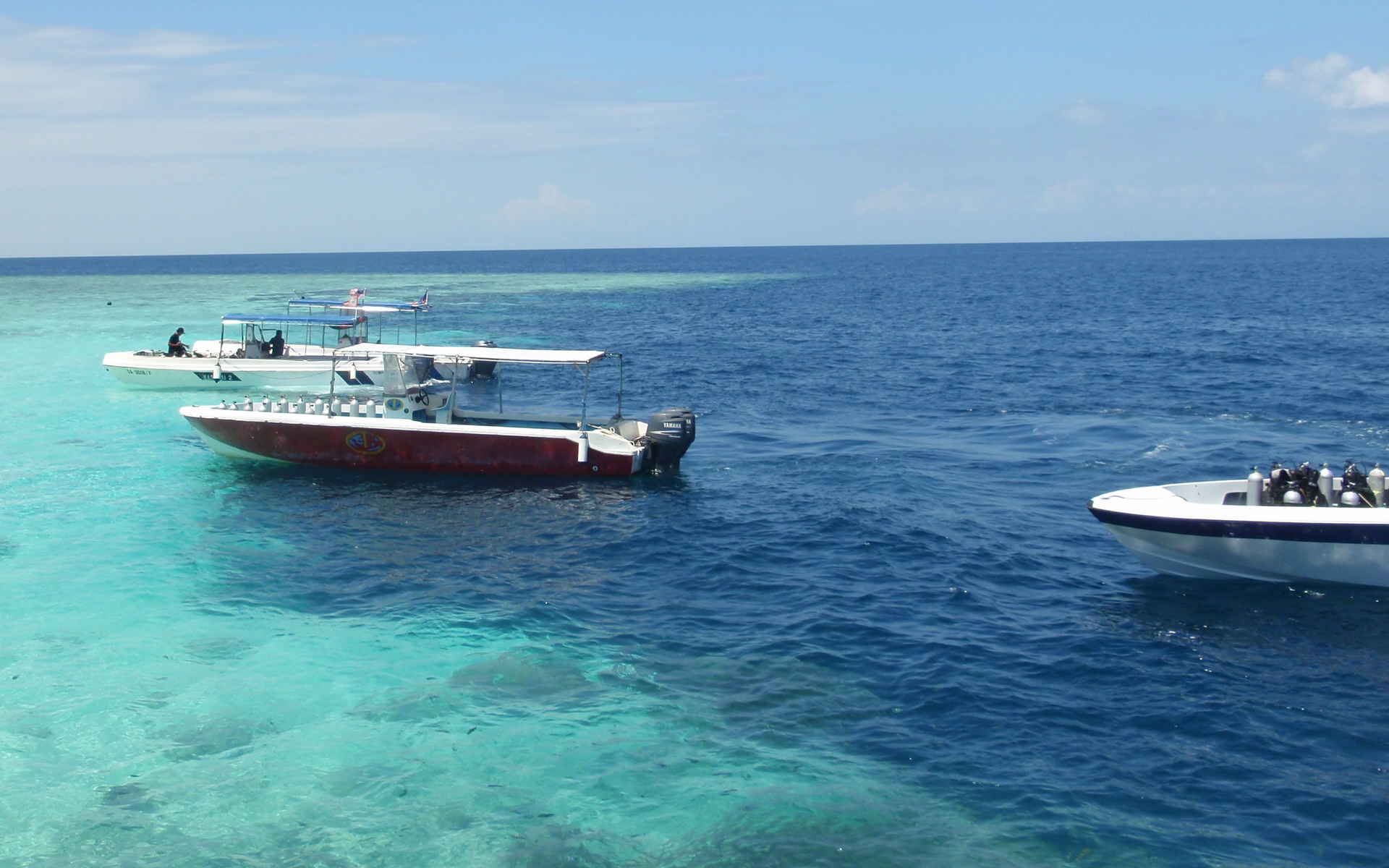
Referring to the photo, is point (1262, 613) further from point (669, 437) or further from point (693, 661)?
point (669, 437)

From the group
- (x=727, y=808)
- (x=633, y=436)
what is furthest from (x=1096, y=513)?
(x=633, y=436)

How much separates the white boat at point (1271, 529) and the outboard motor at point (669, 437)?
11853mm

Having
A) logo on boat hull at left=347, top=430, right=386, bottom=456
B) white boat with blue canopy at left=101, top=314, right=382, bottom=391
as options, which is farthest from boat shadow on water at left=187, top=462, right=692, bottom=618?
white boat with blue canopy at left=101, top=314, right=382, bottom=391

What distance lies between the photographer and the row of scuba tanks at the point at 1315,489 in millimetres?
19531

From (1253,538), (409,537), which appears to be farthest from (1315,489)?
(409,537)

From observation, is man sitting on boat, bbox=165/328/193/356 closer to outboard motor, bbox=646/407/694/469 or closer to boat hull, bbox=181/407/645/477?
boat hull, bbox=181/407/645/477

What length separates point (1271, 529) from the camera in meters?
19.2

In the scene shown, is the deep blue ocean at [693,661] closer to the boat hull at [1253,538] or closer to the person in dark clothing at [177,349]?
the boat hull at [1253,538]

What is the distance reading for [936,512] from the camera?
25.5 metres

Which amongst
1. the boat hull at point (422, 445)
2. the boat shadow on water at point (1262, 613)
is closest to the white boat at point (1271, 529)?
the boat shadow on water at point (1262, 613)

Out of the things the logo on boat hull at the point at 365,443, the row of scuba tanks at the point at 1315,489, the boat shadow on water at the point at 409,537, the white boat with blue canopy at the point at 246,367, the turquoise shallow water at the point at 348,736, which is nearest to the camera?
the turquoise shallow water at the point at 348,736

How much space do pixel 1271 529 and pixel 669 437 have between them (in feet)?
49.2

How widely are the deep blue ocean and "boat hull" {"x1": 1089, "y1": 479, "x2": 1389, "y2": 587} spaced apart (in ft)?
1.61

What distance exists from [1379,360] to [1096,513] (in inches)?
1468
